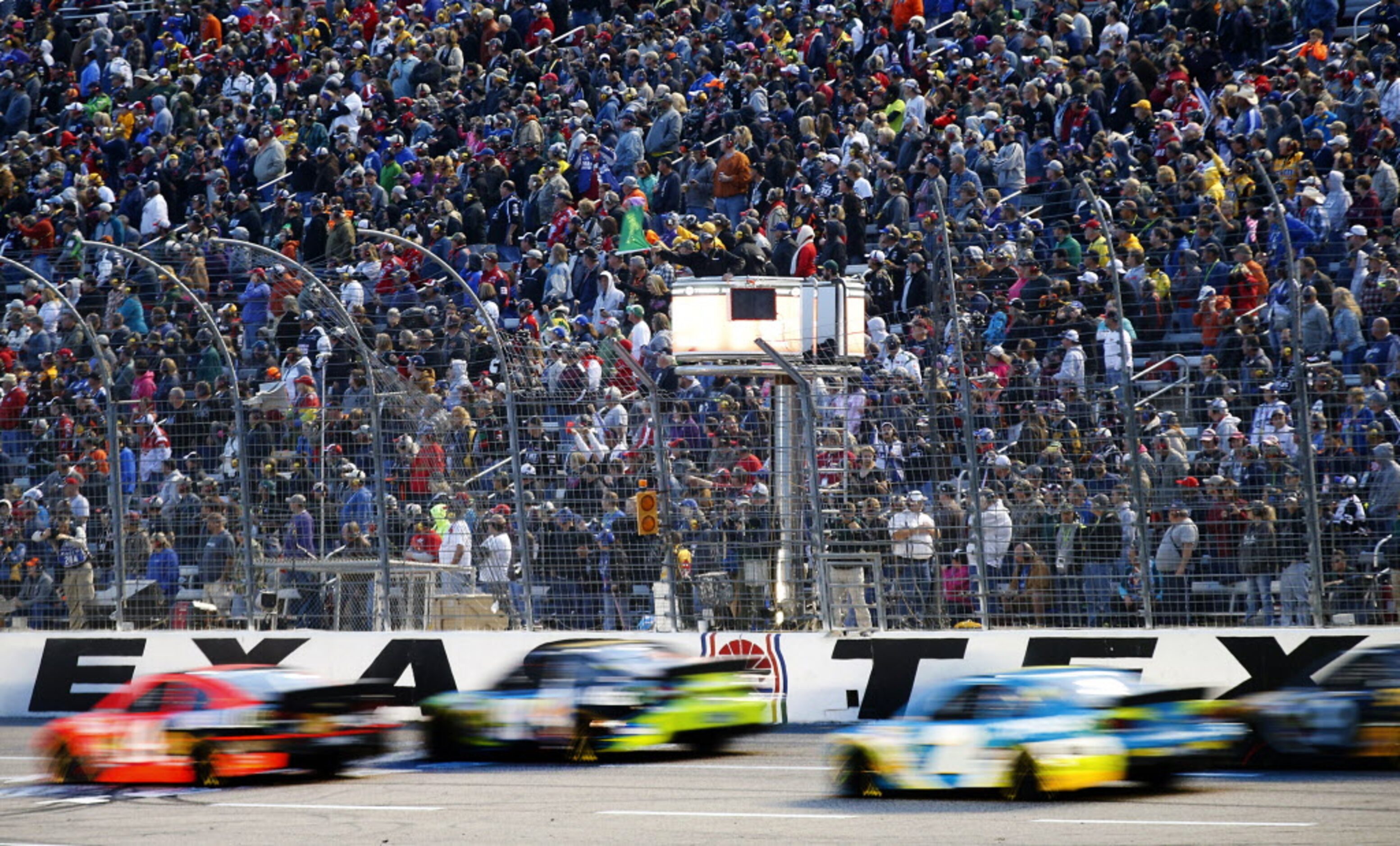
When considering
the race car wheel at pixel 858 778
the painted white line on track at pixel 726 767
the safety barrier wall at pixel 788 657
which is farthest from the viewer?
the safety barrier wall at pixel 788 657

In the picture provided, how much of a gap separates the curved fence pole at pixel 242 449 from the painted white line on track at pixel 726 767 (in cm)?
492

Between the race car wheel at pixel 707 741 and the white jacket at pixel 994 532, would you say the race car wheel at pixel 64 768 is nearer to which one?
the race car wheel at pixel 707 741

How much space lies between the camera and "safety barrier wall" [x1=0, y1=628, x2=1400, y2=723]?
46.4ft

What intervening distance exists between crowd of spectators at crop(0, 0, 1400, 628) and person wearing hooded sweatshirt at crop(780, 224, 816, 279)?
6 cm

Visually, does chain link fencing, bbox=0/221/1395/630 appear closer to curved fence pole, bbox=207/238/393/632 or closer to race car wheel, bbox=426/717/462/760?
curved fence pole, bbox=207/238/393/632

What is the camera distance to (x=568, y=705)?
1352cm

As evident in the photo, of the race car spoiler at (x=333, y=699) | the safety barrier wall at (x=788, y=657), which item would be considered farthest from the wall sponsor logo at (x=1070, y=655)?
the race car spoiler at (x=333, y=699)

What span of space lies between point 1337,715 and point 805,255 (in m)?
11.4

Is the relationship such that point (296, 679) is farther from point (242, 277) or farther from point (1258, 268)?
point (242, 277)

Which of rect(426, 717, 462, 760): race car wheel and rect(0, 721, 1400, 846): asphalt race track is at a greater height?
rect(426, 717, 462, 760): race car wheel

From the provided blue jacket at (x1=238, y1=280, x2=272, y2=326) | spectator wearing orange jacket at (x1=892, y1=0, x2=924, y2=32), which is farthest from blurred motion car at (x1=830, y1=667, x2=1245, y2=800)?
spectator wearing orange jacket at (x1=892, y1=0, x2=924, y2=32)

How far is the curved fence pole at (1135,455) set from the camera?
1416 centimetres

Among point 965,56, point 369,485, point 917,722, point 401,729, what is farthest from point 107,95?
point 917,722

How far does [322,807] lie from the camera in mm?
11484
